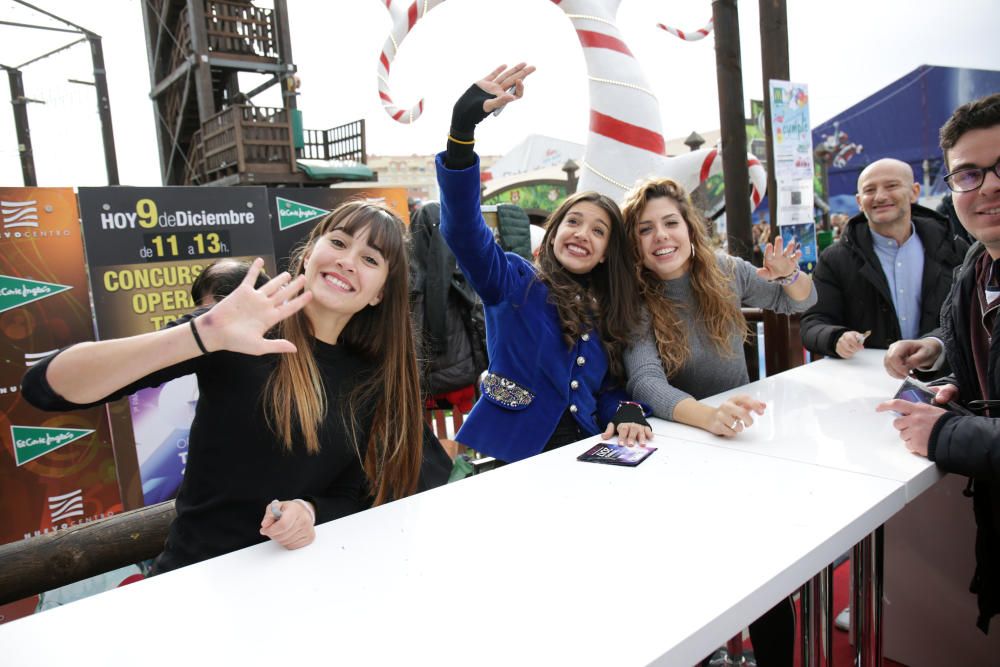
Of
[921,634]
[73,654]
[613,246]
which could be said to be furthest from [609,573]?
[921,634]

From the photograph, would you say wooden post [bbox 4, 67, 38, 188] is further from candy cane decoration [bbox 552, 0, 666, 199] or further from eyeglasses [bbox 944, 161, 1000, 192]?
eyeglasses [bbox 944, 161, 1000, 192]

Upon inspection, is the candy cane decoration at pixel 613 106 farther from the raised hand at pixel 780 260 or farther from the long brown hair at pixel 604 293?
the long brown hair at pixel 604 293

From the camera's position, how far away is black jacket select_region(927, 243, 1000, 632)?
52.5 inches

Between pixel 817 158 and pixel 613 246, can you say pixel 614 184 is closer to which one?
pixel 613 246

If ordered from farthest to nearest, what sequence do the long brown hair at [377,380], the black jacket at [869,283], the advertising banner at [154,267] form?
the advertising banner at [154,267] → the black jacket at [869,283] → the long brown hair at [377,380]

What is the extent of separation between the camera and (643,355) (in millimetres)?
2029

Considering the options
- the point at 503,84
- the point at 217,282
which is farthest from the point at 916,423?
the point at 217,282

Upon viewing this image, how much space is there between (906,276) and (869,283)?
0.15m

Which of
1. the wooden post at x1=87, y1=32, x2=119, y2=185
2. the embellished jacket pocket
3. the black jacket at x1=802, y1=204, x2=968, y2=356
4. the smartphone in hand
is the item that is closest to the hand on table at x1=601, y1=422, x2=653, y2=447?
the embellished jacket pocket

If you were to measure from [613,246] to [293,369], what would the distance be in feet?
3.83

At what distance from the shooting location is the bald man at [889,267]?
2729 mm

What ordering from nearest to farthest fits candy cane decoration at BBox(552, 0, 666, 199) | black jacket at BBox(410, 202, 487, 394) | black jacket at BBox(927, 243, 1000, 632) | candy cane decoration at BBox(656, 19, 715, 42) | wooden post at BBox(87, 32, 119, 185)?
1. black jacket at BBox(927, 243, 1000, 632)
2. black jacket at BBox(410, 202, 487, 394)
3. candy cane decoration at BBox(552, 0, 666, 199)
4. candy cane decoration at BBox(656, 19, 715, 42)
5. wooden post at BBox(87, 32, 119, 185)

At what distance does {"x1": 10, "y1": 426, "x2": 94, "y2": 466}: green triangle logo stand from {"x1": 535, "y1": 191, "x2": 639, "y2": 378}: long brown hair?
2.55 metres

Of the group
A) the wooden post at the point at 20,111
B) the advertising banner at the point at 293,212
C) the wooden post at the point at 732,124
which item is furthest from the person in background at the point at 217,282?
the wooden post at the point at 20,111
